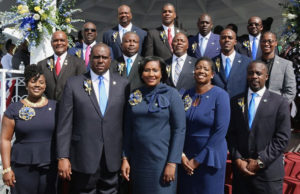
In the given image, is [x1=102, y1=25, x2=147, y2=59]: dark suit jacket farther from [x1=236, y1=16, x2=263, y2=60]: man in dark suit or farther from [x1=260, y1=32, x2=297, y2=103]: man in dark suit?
[x1=260, y1=32, x2=297, y2=103]: man in dark suit

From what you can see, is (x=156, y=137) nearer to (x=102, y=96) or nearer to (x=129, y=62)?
(x=102, y=96)

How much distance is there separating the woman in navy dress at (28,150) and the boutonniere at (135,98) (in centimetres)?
92

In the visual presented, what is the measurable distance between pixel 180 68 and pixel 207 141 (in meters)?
1.49

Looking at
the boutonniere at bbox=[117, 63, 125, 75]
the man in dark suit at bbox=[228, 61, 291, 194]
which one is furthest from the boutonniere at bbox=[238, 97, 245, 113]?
the boutonniere at bbox=[117, 63, 125, 75]

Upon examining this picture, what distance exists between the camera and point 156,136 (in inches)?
123

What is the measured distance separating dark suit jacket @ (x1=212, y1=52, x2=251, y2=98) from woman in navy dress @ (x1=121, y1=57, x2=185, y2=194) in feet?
4.73

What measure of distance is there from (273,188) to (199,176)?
2.67 ft

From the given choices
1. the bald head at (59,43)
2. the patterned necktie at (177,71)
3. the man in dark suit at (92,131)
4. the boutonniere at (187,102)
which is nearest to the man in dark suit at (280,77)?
the patterned necktie at (177,71)

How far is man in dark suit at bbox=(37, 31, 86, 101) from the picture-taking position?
454cm

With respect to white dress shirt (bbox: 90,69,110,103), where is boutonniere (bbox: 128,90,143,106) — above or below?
below

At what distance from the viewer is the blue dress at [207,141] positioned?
3254mm

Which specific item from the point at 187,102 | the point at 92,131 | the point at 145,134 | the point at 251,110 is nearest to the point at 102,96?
the point at 92,131

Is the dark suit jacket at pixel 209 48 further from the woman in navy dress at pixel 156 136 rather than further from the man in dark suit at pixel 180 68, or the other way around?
the woman in navy dress at pixel 156 136

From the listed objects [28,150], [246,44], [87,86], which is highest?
[246,44]
